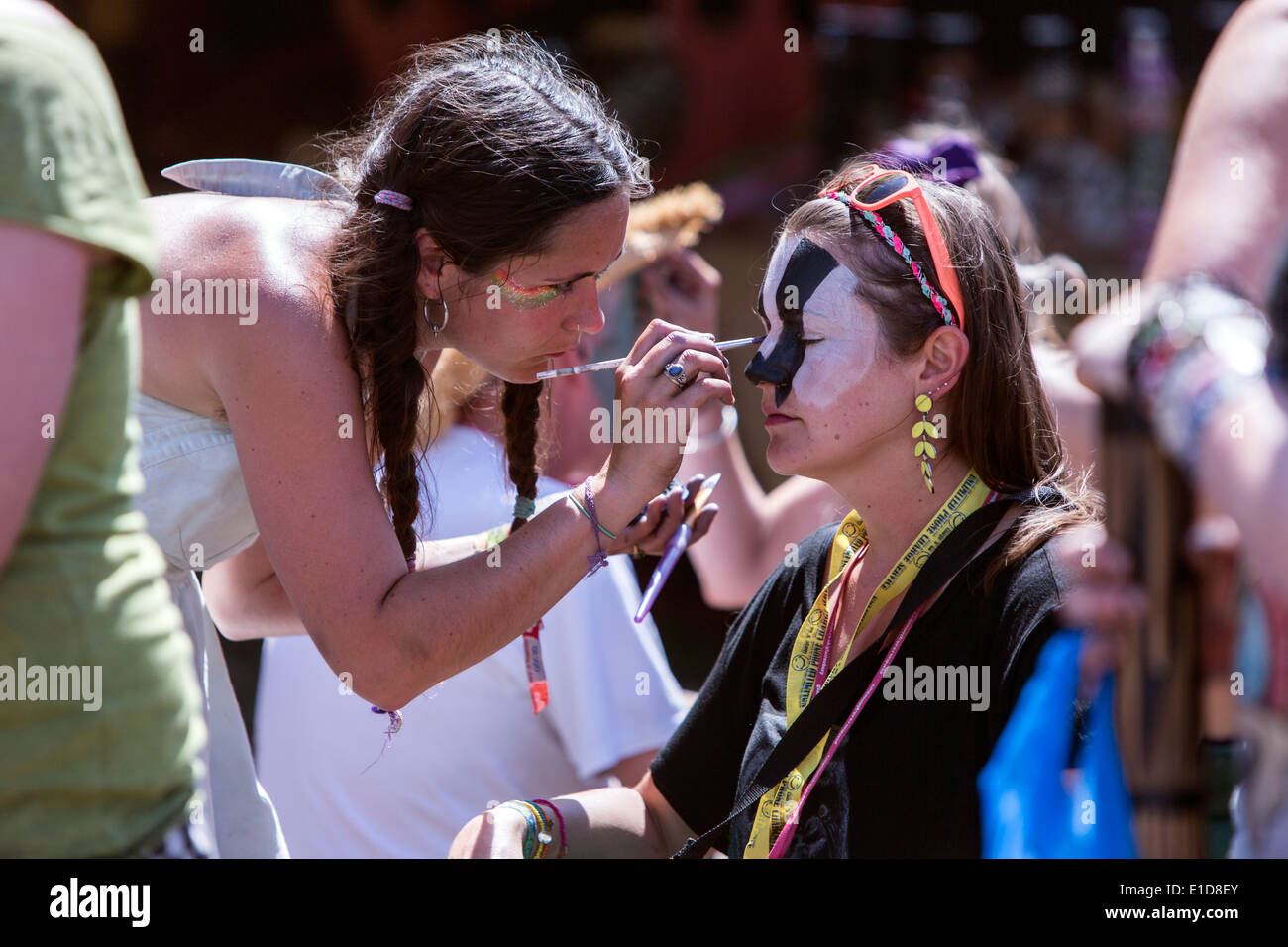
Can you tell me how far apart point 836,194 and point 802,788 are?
83 centimetres

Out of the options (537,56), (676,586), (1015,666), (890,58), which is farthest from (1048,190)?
(1015,666)

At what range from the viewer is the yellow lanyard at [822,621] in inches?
61.0

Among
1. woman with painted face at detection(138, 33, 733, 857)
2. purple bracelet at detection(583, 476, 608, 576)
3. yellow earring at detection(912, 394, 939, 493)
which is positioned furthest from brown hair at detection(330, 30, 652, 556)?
yellow earring at detection(912, 394, 939, 493)

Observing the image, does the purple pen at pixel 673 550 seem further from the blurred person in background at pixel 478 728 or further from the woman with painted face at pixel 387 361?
the blurred person in background at pixel 478 728

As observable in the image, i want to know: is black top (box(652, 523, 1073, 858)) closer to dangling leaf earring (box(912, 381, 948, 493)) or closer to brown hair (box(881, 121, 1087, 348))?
dangling leaf earring (box(912, 381, 948, 493))

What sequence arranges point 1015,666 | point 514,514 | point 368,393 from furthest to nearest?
point 514,514 → point 368,393 → point 1015,666

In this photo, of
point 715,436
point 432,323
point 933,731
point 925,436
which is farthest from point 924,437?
point 715,436

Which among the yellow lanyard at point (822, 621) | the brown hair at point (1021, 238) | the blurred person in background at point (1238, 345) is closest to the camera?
the blurred person in background at point (1238, 345)

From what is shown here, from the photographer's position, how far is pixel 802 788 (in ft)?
5.03

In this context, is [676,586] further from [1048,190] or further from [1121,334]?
[1121,334]

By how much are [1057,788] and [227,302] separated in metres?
1.09

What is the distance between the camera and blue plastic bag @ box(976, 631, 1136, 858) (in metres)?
1.14

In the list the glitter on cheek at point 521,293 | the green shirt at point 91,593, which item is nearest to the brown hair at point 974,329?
the glitter on cheek at point 521,293

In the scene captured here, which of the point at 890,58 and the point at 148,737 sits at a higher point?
the point at 890,58
